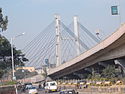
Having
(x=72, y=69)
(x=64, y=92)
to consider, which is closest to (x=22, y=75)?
(x=72, y=69)

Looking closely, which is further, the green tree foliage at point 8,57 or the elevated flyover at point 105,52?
the green tree foliage at point 8,57

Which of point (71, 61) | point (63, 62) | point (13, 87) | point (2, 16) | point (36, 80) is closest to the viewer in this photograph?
point (2, 16)

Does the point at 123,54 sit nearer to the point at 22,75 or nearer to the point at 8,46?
the point at 8,46

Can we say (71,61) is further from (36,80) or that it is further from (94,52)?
(36,80)

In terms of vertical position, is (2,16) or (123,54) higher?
(2,16)

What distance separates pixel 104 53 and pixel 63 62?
54.2 feet

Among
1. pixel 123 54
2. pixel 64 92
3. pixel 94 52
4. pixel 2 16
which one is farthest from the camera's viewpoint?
pixel 94 52

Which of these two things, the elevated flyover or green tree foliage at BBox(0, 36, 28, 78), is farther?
green tree foliage at BBox(0, 36, 28, 78)

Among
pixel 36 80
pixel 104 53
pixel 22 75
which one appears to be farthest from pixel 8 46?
pixel 22 75

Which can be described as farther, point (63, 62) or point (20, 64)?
point (63, 62)

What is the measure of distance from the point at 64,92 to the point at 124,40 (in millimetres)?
17211

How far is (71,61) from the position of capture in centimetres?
6425

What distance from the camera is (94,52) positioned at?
5300 cm

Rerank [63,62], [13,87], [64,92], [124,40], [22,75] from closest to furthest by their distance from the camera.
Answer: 1. [64,92]
2. [13,87]
3. [124,40]
4. [63,62]
5. [22,75]
